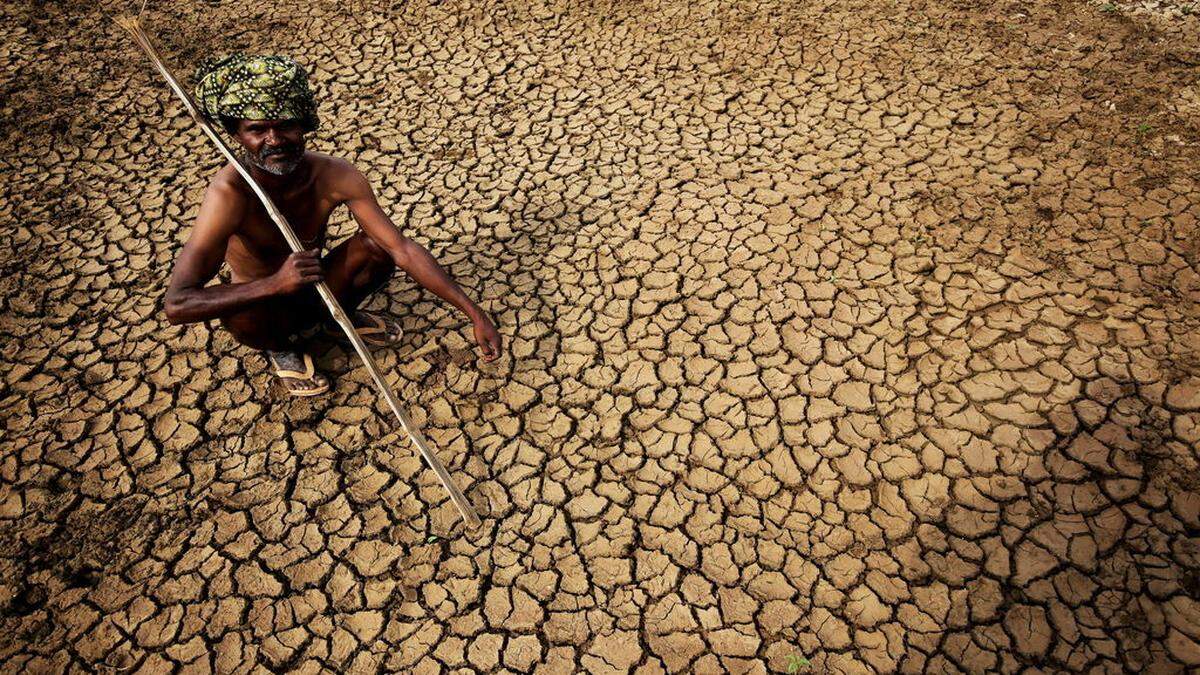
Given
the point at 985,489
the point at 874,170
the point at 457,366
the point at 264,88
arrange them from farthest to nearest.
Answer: the point at 874,170, the point at 457,366, the point at 985,489, the point at 264,88

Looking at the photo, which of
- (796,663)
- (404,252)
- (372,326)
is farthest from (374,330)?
(796,663)

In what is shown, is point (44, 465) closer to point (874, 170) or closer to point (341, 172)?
point (341, 172)

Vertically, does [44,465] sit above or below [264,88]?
below

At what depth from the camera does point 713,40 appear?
16.2ft

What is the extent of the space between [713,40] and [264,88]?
368 centimetres

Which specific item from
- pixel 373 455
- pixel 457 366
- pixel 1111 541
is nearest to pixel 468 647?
pixel 373 455

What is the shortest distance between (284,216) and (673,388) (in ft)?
5.76

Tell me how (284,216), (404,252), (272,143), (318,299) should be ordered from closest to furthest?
(272,143) → (284,216) → (404,252) → (318,299)

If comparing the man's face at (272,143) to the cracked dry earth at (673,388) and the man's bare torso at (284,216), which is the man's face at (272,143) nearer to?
the man's bare torso at (284,216)

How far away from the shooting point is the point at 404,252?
266 centimetres

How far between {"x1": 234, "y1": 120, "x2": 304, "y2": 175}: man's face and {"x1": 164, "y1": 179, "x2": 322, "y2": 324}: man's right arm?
6.1 inches

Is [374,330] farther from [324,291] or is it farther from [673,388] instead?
[673,388]

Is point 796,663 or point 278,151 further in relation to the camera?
point 278,151

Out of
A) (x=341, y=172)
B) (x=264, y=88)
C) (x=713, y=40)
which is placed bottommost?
(x=713, y=40)
